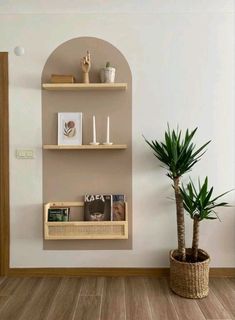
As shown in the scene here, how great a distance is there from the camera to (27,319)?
78.0 inches

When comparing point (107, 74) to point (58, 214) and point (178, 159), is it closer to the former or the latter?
point (178, 159)

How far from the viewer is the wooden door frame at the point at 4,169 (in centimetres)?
259

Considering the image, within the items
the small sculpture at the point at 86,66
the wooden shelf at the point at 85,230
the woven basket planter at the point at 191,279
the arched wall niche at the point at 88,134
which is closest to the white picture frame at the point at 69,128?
the arched wall niche at the point at 88,134

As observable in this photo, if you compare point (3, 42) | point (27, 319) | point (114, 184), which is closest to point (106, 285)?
point (27, 319)

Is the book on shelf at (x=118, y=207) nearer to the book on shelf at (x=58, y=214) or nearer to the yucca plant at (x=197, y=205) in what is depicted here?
the book on shelf at (x=58, y=214)

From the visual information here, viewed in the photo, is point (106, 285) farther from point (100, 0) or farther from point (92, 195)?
point (100, 0)

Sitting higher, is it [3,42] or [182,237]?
[3,42]

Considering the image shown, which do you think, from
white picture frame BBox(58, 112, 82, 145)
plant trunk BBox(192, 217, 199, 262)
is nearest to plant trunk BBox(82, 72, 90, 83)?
white picture frame BBox(58, 112, 82, 145)

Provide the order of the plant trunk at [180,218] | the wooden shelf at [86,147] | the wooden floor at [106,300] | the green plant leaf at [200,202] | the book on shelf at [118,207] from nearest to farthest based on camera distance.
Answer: the wooden floor at [106,300]
the green plant leaf at [200,202]
the plant trunk at [180,218]
the wooden shelf at [86,147]
the book on shelf at [118,207]

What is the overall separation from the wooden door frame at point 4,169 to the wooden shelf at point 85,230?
0.45m

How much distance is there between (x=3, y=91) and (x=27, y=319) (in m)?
1.94

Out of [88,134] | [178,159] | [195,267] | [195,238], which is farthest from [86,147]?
[195,267]

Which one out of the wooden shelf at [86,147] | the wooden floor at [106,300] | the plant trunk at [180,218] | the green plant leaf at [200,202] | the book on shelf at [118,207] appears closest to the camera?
the wooden floor at [106,300]

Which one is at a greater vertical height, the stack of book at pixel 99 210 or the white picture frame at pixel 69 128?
the white picture frame at pixel 69 128
